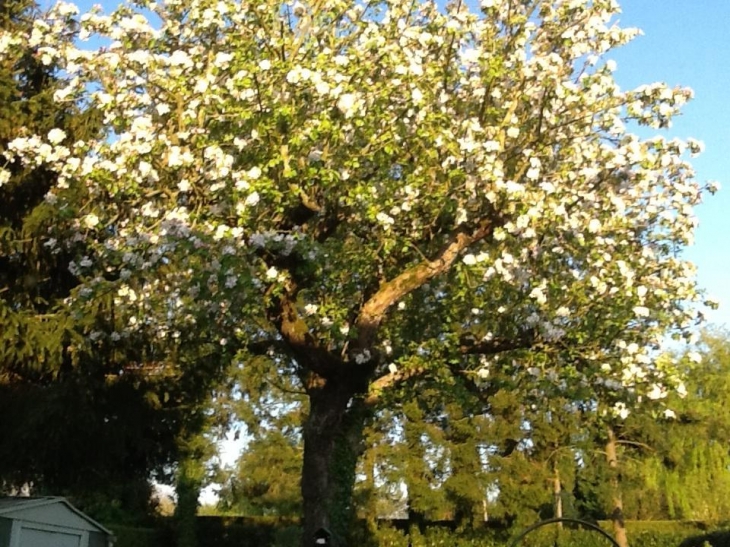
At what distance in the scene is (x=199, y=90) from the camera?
483 inches

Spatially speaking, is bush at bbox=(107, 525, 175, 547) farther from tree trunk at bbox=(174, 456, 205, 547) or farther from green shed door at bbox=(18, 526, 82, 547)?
green shed door at bbox=(18, 526, 82, 547)

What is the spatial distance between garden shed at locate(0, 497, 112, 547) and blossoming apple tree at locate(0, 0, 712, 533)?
4.92 metres

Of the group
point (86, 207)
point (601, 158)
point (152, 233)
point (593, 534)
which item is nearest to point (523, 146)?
point (601, 158)

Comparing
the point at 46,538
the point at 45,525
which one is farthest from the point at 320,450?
the point at 46,538

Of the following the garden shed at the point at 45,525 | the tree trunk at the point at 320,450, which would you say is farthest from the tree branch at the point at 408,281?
the garden shed at the point at 45,525

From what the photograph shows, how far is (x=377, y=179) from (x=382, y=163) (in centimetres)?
64

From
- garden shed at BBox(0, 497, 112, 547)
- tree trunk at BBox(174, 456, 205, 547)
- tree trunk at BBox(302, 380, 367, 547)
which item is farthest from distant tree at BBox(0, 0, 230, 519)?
tree trunk at BBox(174, 456, 205, 547)

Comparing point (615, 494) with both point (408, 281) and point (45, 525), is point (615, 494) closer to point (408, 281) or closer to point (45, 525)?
point (45, 525)

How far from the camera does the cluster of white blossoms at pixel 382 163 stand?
1256cm

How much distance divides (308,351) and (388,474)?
80.2 ft

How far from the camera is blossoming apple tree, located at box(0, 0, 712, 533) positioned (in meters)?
12.6

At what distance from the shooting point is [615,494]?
3616cm

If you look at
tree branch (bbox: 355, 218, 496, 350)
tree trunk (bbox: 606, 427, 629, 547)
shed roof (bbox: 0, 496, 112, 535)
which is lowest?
shed roof (bbox: 0, 496, 112, 535)

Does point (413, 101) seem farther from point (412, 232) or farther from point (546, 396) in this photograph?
point (546, 396)
